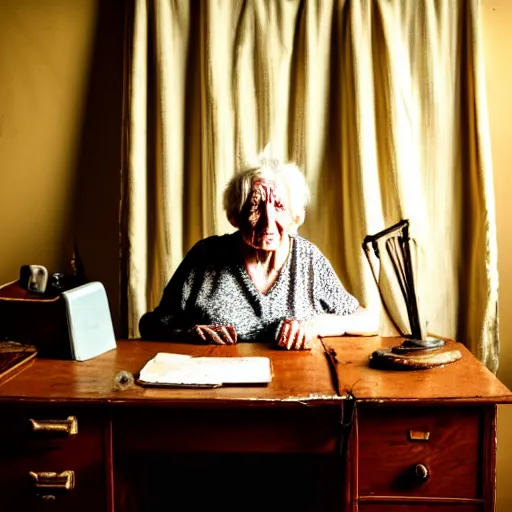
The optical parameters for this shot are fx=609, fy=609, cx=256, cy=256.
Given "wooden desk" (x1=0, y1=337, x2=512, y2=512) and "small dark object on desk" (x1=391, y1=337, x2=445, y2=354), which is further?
"small dark object on desk" (x1=391, y1=337, x2=445, y2=354)

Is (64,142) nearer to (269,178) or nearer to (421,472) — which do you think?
(269,178)

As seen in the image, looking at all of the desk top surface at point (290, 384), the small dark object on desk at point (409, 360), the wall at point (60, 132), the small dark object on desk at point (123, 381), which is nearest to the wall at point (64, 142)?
the wall at point (60, 132)

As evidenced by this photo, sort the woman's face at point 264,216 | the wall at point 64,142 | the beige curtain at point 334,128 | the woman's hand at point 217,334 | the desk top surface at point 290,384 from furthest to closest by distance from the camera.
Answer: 1. the wall at point 64,142
2. the beige curtain at point 334,128
3. the woman's face at point 264,216
4. the woman's hand at point 217,334
5. the desk top surface at point 290,384

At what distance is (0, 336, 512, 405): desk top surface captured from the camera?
132cm

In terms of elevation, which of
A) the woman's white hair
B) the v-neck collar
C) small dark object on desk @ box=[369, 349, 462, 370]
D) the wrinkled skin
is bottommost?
small dark object on desk @ box=[369, 349, 462, 370]

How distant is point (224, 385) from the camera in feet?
4.63

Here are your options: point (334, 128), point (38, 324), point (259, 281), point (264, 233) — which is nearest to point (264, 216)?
point (264, 233)

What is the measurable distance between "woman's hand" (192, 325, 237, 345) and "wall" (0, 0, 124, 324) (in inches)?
31.9

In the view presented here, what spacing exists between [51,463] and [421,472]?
0.83 m

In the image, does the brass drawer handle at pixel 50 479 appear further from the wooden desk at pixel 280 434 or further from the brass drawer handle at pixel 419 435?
the brass drawer handle at pixel 419 435

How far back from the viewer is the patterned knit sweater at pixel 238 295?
1.99m

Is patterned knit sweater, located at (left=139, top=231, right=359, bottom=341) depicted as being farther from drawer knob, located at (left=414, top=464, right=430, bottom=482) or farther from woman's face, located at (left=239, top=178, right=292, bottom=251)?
drawer knob, located at (left=414, top=464, right=430, bottom=482)

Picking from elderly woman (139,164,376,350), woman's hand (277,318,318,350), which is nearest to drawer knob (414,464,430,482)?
woman's hand (277,318,318,350)

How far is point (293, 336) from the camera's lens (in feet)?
5.85
